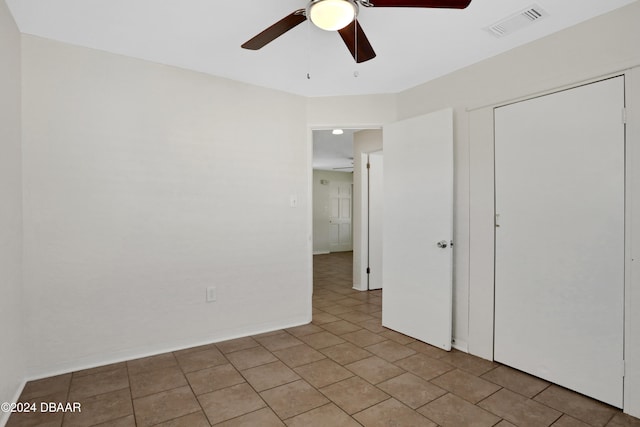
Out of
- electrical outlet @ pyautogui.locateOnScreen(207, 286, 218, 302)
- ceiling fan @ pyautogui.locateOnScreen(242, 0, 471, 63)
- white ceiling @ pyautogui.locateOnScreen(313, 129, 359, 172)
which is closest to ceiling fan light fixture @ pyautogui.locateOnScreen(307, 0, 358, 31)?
ceiling fan @ pyautogui.locateOnScreen(242, 0, 471, 63)

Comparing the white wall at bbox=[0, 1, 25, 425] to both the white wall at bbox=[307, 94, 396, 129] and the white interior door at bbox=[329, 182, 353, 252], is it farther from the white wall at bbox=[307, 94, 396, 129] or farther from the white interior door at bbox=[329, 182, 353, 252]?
the white interior door at bbox=[329, 182, 353, 252]

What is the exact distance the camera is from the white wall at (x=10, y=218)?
6.23 ft

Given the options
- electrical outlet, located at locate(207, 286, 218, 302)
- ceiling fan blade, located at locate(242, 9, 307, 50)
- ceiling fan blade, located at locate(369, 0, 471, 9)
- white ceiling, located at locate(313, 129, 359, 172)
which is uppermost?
white ceiling, located at locate(313, 129, 359, 172)

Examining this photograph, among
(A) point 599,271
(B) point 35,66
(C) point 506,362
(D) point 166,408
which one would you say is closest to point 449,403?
(C) point 506,362

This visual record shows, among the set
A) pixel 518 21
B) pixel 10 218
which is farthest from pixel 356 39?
pixel 10 218

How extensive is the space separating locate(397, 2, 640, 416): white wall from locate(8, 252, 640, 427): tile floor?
37cm

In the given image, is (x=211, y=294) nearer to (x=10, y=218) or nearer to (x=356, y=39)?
(x=10, y=218)

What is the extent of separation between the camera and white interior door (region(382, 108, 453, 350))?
290 centimetres

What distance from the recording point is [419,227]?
10.2 feet

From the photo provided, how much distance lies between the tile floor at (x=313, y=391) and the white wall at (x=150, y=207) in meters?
0.32

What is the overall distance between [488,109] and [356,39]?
1.45 meters

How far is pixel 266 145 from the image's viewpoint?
11.0ft

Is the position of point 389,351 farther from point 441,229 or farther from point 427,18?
point 427,18

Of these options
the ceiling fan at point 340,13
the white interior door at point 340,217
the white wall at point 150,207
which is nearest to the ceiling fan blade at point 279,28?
the ceiling fan at point 340,13
